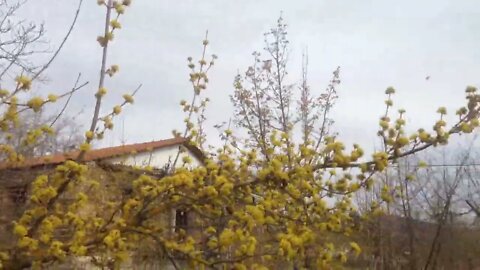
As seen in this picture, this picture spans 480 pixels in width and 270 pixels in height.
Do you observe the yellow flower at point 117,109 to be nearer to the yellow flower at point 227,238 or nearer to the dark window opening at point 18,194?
the dark window opening at point 18,194

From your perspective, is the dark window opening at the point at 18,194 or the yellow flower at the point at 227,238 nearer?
the yellow flower at the point at 227,238

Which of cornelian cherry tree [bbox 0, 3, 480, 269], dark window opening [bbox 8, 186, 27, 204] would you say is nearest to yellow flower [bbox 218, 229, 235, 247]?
cornelian cherry tree [bbox 0, 3, 480, 269]

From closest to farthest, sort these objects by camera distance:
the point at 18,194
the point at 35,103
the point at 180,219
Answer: the point at 35,103 → the point at 180,219 → the point at 18,194

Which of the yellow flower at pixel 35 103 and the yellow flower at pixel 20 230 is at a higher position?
the yellow flower at pixel 35 103

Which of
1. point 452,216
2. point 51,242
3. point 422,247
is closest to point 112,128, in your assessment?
point 51,242

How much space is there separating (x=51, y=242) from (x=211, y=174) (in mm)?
958

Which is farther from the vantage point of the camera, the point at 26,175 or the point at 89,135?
the point at 26,175

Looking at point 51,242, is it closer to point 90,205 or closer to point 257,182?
point 90,205

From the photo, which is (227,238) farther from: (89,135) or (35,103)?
(35,103)

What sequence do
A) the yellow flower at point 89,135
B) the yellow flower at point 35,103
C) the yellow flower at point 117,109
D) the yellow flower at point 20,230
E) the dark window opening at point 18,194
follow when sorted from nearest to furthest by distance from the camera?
1. the yellow flower at point 20,230
2. the yellow flower at point 35,103
3. the yellow flower at point 89,135
4. the yellow flower at point 117,109
5. the dark window opening at point 18,194

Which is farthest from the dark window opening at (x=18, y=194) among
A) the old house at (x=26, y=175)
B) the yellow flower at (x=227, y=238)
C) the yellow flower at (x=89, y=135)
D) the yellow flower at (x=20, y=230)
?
the yellow flower at (x=227, y=238)

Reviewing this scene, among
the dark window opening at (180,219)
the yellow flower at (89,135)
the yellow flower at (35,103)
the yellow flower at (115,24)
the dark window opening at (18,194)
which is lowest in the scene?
the dark window opening at (180,219)

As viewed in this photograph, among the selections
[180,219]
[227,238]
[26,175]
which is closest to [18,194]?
[26,175]

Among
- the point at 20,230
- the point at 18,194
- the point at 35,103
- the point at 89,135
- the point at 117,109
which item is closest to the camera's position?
the point at 20,230
